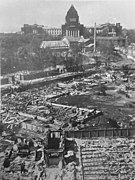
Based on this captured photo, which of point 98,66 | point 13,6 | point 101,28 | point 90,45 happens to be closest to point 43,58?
point 98,66

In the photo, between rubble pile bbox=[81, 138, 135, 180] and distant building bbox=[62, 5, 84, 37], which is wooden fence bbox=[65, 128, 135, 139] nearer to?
rubble pile bbox=[81, 138, 135, 180]

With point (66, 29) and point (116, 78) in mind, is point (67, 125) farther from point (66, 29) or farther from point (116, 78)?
point (66, 29)

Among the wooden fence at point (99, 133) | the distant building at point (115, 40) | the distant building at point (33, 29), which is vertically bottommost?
the wooden fence at point (99, 133)

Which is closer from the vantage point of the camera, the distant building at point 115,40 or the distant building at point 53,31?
the distant building at point 115,40

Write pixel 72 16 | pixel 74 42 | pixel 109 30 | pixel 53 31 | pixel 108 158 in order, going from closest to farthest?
pixel 108 158 → pixel 72 16 → pixel 74 42 → pixel 53 31 → pixel 109 30

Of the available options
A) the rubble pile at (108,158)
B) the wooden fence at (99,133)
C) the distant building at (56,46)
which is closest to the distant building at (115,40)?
the distant building at (56,46)

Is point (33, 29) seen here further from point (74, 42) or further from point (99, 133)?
point (99, 133)

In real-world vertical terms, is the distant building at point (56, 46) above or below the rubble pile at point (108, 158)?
above

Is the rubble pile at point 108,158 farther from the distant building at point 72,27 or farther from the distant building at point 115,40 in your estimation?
the distant building at point 115,40

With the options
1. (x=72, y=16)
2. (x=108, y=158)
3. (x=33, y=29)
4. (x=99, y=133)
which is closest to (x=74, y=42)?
(x=72, y=16)
